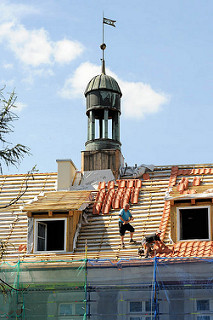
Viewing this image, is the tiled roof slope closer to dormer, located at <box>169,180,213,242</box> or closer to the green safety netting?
dormer, located at <box>169,180,213,242</box>

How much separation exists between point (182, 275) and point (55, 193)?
8.32 meters

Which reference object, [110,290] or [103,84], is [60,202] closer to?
[110,290]

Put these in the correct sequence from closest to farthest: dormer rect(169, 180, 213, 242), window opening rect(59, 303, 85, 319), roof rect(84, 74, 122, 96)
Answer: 1. window opening rect(59, 303, 85, 319)
2. dormer rect(169, 180, 213, 242)
3. roof rect(84, 74, 122, 96)

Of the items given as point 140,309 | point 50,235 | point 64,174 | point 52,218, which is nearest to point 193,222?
point 52,218

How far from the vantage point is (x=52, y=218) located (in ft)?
84.8

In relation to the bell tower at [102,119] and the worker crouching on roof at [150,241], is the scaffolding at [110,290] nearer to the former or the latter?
the worker crouching on roof at [150,241]

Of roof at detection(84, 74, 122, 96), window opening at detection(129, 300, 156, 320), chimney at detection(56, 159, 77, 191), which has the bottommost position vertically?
window opening at detection(129, 300, 156, 320)

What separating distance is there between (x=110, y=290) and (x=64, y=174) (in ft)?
27.8

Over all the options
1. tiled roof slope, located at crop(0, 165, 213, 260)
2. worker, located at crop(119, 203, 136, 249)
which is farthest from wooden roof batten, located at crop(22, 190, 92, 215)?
worker, located at crop(119, 203, 136, 249)

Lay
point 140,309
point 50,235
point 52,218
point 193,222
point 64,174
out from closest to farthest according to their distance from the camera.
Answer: point 140,309
point 52,218
point 193,222
point 50,235
point 64,174

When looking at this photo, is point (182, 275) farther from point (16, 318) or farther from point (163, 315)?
point (16, 318)

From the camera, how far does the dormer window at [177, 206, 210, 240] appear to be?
Result: 24.8 m

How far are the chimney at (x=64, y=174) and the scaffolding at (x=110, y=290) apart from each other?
6.84 m

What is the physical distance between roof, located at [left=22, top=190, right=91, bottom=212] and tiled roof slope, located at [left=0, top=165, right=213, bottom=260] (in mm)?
675
